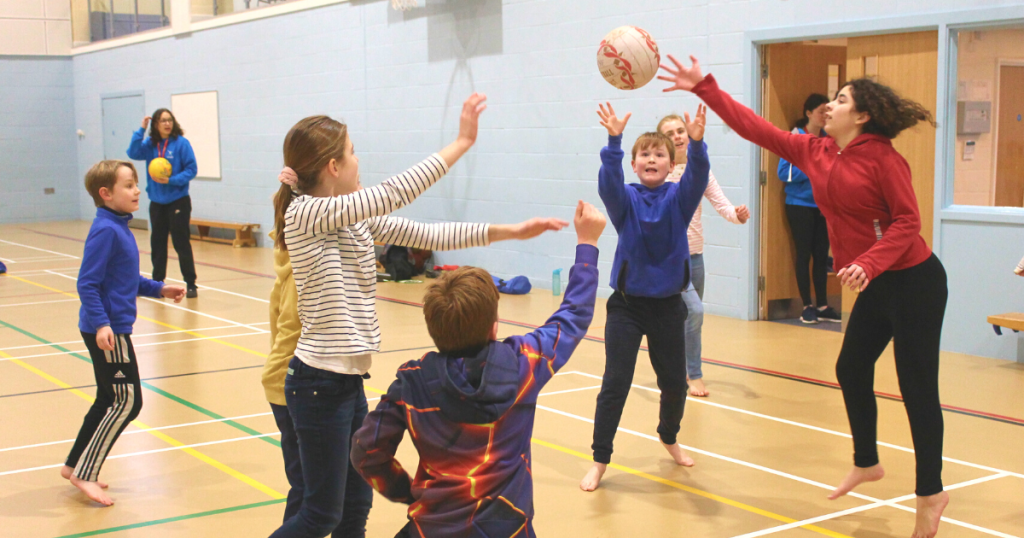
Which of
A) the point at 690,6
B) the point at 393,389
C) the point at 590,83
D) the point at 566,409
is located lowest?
the point at 566,409

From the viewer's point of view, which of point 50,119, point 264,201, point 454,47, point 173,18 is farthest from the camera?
point 50,119

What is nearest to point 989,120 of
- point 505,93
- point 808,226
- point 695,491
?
point 808,226

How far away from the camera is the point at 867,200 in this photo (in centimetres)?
321

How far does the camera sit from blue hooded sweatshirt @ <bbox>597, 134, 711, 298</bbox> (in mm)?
3895

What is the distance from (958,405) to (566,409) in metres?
2.15

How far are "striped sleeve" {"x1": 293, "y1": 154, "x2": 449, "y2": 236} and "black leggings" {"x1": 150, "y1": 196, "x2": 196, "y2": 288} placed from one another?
22.5ft

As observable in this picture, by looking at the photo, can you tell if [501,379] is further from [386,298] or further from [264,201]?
[264,201]

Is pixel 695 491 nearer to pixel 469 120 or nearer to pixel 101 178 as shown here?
pixel 469 120

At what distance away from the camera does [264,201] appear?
13.8 meters

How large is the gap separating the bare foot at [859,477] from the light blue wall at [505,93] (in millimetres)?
3316

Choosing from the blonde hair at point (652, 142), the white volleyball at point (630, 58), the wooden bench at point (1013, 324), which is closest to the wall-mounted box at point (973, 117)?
the wooden bench at point (1013, 324)

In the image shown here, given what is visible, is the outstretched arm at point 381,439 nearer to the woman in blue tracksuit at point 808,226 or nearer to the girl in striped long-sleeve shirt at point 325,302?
the girl in striped long-sleeve shirt at point 325,302

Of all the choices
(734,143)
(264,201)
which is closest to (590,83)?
(734,143)

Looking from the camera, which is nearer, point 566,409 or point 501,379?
point 501,379
